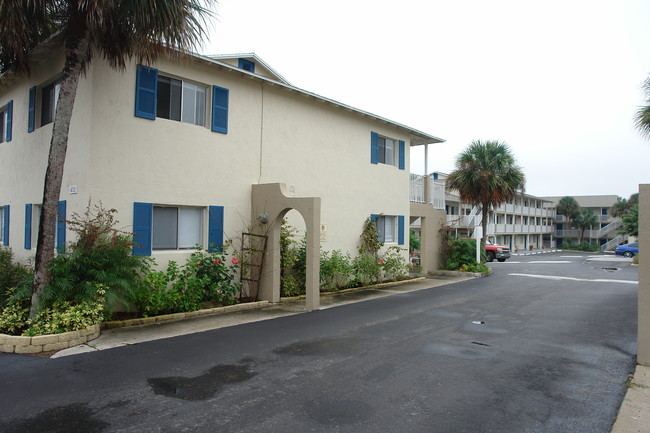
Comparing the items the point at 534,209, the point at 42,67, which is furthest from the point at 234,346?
the point at 534,209

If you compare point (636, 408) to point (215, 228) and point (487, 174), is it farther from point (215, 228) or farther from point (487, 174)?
point (487, 174)

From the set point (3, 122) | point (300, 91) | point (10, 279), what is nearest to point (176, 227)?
point (10, 279)

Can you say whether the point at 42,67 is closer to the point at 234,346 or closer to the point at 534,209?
the point at 234,346

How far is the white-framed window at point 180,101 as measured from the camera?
1037 cm

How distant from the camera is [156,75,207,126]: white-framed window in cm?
1037

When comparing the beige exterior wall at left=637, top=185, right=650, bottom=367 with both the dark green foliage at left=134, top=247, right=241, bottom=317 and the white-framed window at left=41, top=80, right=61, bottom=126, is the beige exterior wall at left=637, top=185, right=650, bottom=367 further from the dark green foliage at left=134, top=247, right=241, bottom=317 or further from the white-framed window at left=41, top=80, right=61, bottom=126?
the white-framed window at left=41, top=80, right=61, bottom=126

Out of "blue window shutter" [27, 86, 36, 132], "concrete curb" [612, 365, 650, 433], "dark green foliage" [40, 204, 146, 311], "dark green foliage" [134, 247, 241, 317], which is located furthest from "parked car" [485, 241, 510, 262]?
"blue window shutter" [27, 86, 36, 132]

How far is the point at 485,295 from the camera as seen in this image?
14.1 meters

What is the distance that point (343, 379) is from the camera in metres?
5.87

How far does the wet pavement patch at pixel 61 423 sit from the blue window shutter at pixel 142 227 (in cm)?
502

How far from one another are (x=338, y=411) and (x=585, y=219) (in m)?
71.2

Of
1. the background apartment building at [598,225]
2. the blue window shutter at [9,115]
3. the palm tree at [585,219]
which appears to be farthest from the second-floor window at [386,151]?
the palm tree at [585,219]

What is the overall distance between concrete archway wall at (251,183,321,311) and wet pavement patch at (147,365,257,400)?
4.82 m

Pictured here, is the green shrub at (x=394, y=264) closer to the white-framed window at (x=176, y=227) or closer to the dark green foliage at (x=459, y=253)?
the dark green foliage at (x=459, y=253)
